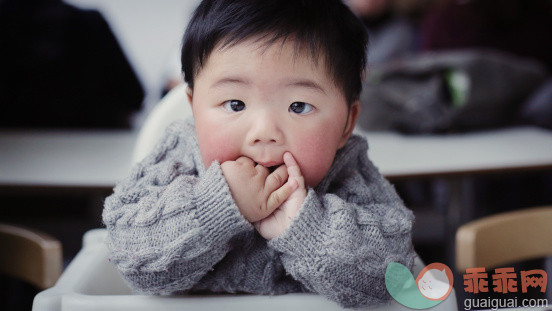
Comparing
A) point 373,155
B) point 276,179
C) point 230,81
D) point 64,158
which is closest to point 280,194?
point 276,179

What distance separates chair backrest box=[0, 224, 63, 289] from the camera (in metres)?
0.88

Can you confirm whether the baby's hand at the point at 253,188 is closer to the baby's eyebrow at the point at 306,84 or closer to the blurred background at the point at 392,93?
the baby's eyebrow at the point at 306,84

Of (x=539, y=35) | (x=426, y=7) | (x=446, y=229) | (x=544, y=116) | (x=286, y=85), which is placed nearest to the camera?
(x=286, y=85)

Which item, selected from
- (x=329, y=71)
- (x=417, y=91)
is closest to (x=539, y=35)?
(x=417, y=91)

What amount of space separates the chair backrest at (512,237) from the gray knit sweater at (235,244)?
11.8 inches

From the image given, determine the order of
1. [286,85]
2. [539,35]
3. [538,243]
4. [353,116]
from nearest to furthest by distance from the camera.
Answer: [286,85] → [353,116] → [538,243] → [539,35]

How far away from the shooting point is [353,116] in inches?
27.5

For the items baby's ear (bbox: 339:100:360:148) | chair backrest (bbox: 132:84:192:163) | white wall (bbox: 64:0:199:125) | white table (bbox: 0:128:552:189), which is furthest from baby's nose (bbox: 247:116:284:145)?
white wall (bbox: 64:0:199:125)

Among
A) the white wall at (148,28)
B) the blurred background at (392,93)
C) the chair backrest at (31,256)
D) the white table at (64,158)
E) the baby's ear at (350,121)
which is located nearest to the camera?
the baby's ear at (350,121)

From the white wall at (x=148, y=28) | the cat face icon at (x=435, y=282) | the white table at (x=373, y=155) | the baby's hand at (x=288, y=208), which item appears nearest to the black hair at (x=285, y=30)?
the baby's hand at (x=288, y=208)

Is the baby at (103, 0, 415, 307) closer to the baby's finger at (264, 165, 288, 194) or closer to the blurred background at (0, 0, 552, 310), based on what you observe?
the baby's finger at (264, 165, 288, 194)

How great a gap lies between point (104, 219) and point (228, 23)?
9.7 inches

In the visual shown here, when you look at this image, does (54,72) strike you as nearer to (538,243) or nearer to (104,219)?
(104,219)

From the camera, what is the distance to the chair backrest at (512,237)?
89cm
